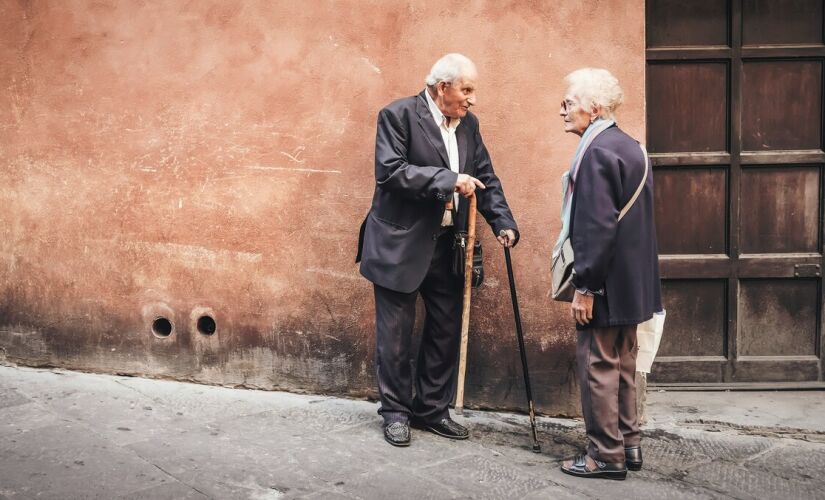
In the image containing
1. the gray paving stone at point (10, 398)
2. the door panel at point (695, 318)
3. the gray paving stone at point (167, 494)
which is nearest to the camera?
the gray paving stone at point (167, 494)

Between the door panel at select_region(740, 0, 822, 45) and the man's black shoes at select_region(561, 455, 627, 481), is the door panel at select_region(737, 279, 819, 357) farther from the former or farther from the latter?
the man's black shoes at select_region(561, 455, 627, 481)

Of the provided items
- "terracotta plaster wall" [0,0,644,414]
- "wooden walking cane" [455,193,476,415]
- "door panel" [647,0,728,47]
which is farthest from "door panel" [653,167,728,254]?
"wooden walking cane" [455,193,476,415]

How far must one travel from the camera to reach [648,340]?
397cm

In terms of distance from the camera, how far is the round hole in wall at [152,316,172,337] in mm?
5035

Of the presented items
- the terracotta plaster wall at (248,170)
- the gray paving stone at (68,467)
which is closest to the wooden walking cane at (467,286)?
the terracotta plaster wall at (248,170)

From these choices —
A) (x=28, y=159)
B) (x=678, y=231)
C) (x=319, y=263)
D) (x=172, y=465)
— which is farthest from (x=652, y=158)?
(x=28, y=159)

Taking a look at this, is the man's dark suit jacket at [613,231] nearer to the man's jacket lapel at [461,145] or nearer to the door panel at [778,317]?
the man's jacket lapel at [461,145]

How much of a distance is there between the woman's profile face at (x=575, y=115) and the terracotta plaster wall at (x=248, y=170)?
72 centimetres

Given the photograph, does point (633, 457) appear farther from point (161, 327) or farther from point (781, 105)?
point (161, 327)

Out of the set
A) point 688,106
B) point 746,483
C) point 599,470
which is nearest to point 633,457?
point 599,470

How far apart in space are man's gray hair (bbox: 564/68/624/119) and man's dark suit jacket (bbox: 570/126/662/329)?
0.12 metres

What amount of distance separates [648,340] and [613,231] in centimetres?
62

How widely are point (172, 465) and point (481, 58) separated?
2485 mm

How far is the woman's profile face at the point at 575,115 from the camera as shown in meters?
3.82
